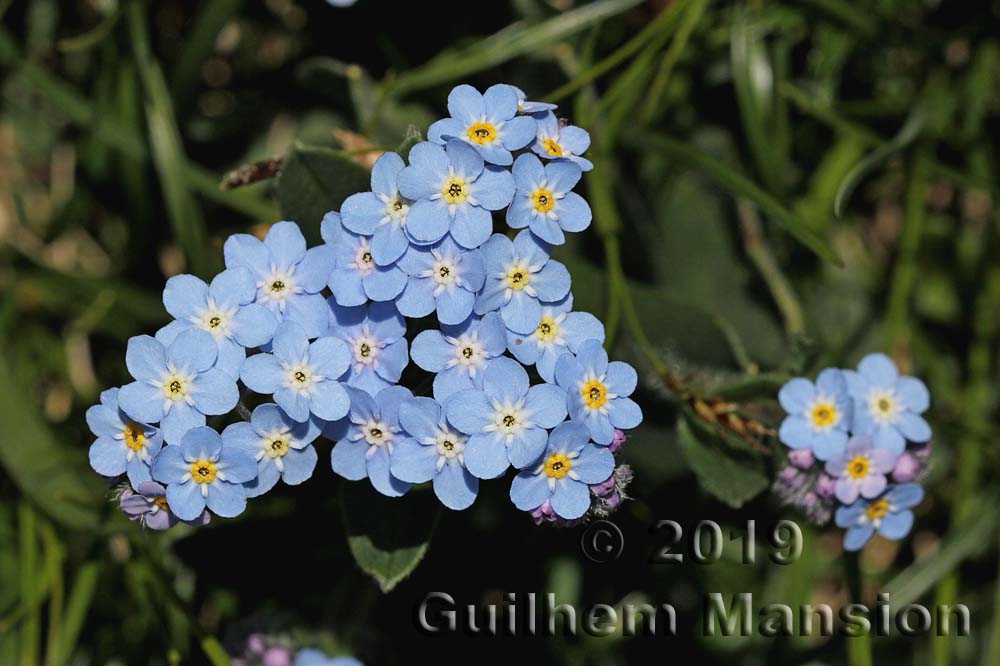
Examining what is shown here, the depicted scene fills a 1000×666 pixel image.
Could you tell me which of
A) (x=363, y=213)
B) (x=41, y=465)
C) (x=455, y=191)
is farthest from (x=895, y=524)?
(x=41, y=465)

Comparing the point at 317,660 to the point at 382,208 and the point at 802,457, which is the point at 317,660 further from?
the point at 802,457

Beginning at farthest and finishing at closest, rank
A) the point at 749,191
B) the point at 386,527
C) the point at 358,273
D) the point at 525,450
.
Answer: the point at 749,191
the point at 386,527
the point at 358,273
the point at 525,450

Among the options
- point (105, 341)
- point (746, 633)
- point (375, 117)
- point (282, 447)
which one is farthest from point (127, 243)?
point (746, 633)

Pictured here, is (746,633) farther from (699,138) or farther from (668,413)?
(699,138)

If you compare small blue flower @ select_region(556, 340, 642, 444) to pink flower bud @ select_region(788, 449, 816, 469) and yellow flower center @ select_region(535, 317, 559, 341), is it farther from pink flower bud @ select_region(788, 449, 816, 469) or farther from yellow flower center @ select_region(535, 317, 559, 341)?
pink flower bud @ select_region(788, 449, 816, 469)

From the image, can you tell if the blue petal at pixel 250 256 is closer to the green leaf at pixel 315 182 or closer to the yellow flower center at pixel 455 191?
the green leaf at pixel 315 182

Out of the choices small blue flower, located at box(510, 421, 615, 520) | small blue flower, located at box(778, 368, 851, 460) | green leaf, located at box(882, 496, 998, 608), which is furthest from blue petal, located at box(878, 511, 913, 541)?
small blue flower, located at box(510, 421, 615, 520)
